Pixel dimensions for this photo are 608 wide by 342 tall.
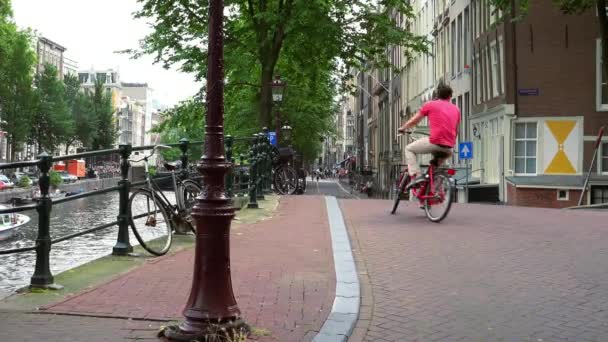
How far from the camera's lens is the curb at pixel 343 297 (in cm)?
481

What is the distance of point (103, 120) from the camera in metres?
98.1

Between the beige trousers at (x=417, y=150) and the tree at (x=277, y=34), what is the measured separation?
43.2ft

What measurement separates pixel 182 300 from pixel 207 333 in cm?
120

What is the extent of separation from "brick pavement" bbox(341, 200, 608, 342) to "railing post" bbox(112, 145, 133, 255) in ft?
8.07

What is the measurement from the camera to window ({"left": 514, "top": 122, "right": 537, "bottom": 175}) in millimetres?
27609

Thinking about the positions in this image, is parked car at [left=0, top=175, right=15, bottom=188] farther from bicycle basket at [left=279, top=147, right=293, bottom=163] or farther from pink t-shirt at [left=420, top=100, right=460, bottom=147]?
pink t-shirt at [left=420, top=100, right=460, bottom=147]

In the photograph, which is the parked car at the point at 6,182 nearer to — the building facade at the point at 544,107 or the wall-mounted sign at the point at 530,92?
the building facade at the point at 544,107

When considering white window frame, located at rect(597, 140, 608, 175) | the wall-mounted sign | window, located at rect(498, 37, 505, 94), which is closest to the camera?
white window frame, located at rect(597, 140, 608, 175)

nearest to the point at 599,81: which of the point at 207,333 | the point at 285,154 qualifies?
the point at 285,154

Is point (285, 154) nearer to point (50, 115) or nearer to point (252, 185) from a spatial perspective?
point (252, 185)

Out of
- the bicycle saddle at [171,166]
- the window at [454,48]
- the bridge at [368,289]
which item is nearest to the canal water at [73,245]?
the bicycle saddle at [171,166]

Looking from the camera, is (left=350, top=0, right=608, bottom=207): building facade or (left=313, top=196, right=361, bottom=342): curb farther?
(left=350, top=0, right=608, bottom=207): building facade

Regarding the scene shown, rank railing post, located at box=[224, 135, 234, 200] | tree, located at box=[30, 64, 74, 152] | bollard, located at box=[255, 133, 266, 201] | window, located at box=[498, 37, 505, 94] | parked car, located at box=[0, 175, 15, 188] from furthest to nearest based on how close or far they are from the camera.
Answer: tree, located at box=[30, 64, 74, 152], parked car, located at box=[0, 175, 15, 188], window, located at box=[498, 37, 505, 94], bollard, located at box=[255, 133, 266, 201], railing post, located at box=[224, 135, 234, 200]

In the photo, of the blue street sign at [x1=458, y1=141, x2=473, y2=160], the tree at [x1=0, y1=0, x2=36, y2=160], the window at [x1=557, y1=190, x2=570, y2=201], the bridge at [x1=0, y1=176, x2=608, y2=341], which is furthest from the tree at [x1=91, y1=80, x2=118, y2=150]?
the bridge at [x1=0, y1=176, x2=608, y2=341]
